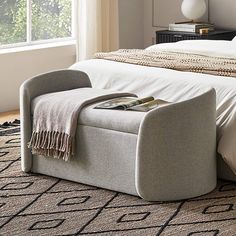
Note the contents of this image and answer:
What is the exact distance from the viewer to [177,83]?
4.06m

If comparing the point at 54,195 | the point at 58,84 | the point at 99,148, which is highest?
the point at 58,84

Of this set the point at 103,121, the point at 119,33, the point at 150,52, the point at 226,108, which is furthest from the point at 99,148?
the point at 119,33

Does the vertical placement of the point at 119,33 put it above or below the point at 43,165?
above

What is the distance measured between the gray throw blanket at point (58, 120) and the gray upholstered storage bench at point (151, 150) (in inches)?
2.1

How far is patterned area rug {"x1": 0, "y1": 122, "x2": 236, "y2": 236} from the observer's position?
10.6 feet

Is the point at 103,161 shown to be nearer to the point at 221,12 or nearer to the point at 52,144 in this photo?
the point at 52,144

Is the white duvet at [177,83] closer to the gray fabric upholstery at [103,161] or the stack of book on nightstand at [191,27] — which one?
the gray fabric upholstery at [103,161]

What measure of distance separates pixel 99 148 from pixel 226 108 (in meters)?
0.69

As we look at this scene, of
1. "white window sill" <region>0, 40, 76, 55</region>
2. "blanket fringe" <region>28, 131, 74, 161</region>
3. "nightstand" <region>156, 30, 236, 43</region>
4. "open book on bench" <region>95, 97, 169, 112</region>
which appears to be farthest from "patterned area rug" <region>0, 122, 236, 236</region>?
"nightstand" <region>156, 30, 236, 43</region>

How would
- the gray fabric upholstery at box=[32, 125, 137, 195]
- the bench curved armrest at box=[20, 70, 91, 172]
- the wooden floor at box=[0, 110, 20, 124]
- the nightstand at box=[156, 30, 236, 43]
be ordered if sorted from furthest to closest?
the nightstand at box=[156, 30, 236, 43], the wooden floor at box=[0, 110, 20, 124], the bench curved armrest at box=[20, 70, 91, 172], the gray fabric upholstery at box=[32, 125, 137, 195]

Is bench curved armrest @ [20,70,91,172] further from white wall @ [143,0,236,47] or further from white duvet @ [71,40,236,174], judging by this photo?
white wall @ [143,0,236,47]

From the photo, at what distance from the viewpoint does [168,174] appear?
351cm

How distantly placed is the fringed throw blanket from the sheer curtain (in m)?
1.30

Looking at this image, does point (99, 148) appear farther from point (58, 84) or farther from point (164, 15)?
point (164, 15)
